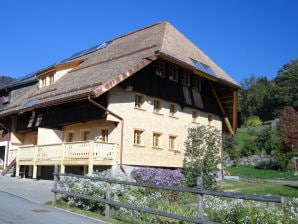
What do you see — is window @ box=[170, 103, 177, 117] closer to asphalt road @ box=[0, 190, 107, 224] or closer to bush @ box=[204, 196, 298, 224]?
asphalt road @ box=[0, 190, 107, 224]

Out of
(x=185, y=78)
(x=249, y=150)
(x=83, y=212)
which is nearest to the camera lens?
(x=83, y=212)

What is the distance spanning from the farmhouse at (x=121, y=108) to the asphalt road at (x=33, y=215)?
7500 millimetres

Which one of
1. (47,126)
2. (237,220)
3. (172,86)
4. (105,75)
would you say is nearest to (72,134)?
(47,126)

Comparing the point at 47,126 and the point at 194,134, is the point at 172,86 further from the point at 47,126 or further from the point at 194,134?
the point at 47,126

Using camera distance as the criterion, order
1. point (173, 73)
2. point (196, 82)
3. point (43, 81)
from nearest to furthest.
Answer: point (173, 73) < point (196, 82) < point (43, 81)

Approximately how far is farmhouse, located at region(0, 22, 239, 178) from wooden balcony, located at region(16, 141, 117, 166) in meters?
0.05

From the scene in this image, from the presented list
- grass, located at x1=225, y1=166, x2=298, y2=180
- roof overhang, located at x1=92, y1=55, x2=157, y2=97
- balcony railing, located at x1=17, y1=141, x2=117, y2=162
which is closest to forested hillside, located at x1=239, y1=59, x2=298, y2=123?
grass, located at x1=225, y1=166, x2=298, y2=180

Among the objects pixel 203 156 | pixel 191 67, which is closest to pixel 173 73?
pixel 191 67

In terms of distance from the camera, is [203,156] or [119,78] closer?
[119,78]

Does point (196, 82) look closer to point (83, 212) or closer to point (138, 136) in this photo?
point (138, 136)

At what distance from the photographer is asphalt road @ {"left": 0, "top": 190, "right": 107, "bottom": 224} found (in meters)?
10.2

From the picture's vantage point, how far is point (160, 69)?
26828 millimetres

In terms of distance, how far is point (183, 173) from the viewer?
2428cm

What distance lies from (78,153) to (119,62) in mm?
6514
